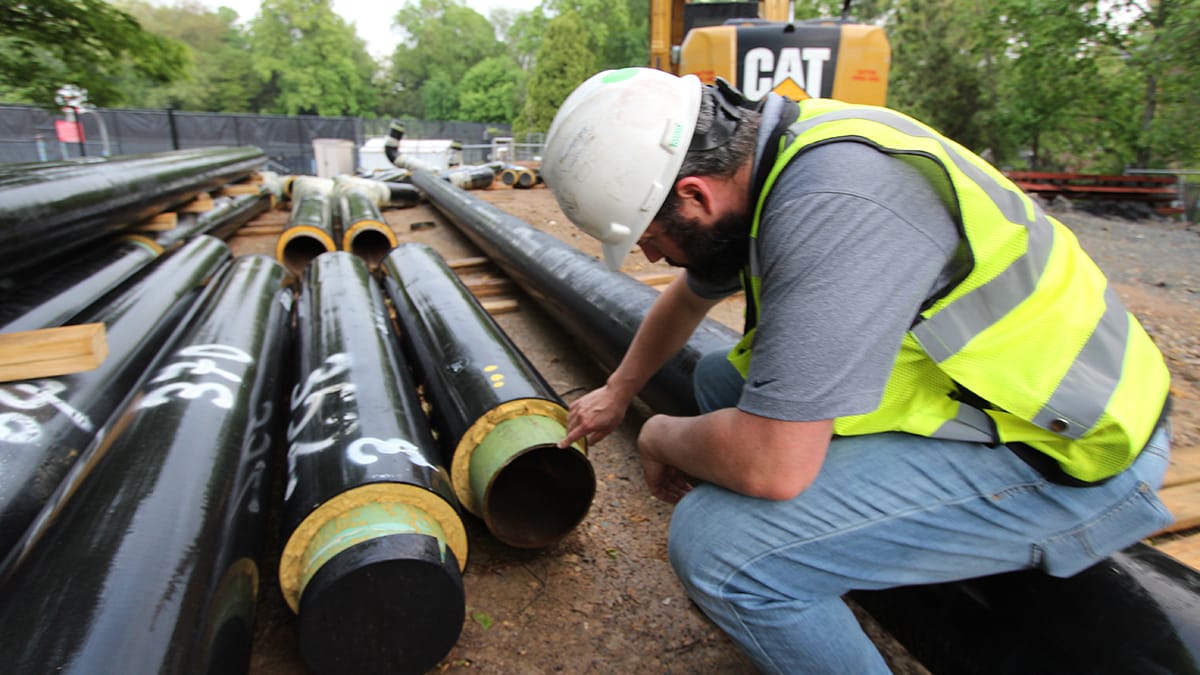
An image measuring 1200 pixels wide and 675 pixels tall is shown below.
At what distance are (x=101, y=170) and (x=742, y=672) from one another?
4.70 meters

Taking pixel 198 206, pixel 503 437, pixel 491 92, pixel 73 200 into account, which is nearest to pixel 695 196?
pixel 503 437

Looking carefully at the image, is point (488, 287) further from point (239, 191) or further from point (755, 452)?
point (239, 191)

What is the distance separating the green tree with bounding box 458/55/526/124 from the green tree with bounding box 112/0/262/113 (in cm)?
1615

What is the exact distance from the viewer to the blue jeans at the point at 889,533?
1293mm

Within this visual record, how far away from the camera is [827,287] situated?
44.5 inches

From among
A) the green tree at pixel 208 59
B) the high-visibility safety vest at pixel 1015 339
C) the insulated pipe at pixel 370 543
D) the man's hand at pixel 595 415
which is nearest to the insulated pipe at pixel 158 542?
the insulated pipe at pixel 370 543

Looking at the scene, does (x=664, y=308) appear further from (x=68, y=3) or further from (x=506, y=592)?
(x=68, y=3)

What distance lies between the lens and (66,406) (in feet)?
7.00

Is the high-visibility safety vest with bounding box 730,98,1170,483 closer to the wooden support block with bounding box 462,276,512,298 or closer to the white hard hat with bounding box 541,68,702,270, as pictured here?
the white hard hat with bounding box 541,68,702,270

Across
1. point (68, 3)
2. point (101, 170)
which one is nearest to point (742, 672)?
point (101, 170)

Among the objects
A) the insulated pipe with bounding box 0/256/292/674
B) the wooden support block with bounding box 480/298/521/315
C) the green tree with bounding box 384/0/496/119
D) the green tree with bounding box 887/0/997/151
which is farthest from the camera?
the green tree with bounding box 384/0/496/119

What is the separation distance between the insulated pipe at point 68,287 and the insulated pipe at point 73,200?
4.4 inches

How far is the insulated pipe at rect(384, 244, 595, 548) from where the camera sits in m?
2.06

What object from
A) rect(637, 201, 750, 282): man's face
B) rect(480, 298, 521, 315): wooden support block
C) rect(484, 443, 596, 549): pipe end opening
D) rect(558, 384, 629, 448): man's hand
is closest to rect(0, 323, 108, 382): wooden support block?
rect(484, 443, 596, 549): pipe end opening
